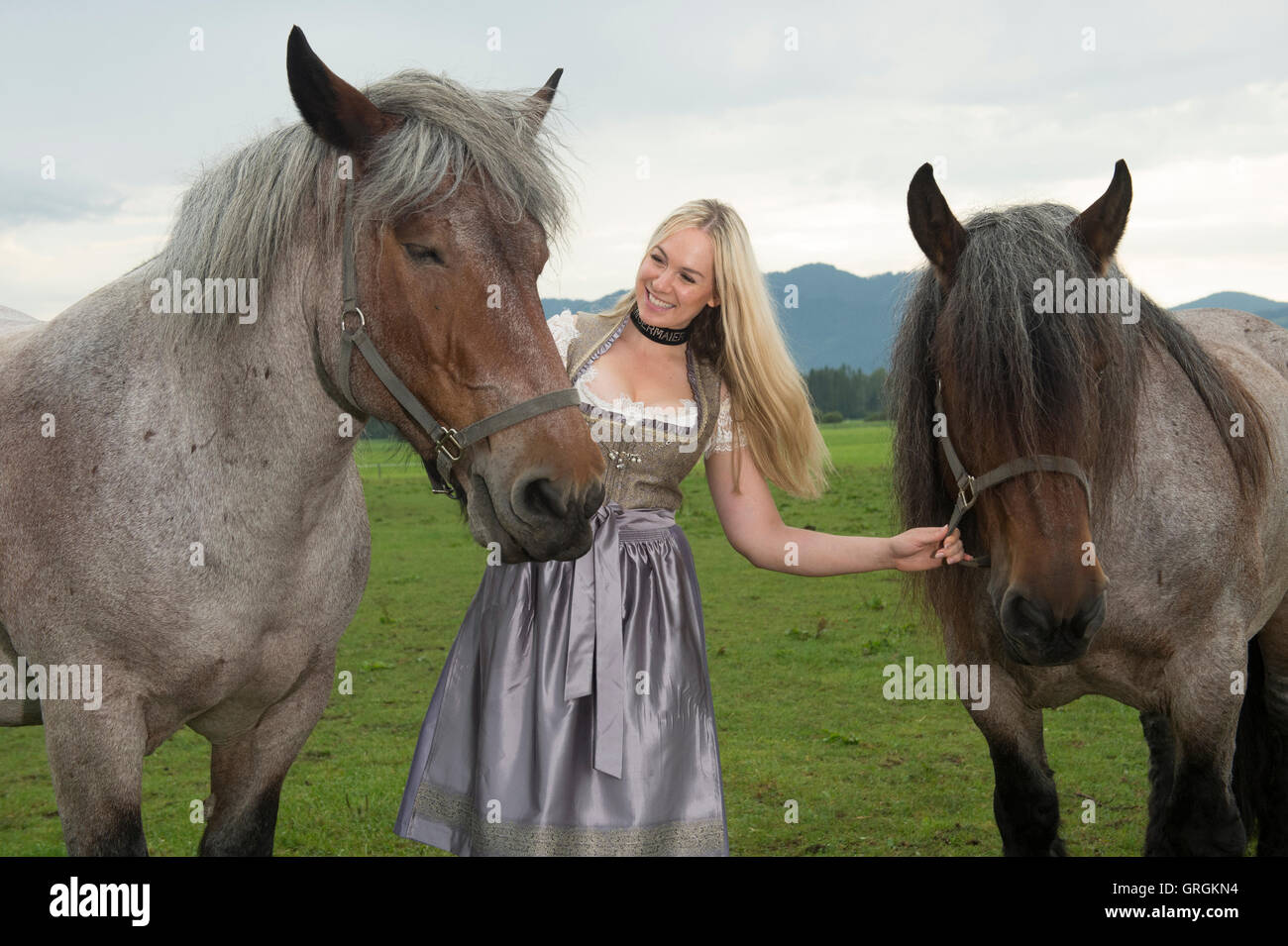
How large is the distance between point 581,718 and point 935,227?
2.00m

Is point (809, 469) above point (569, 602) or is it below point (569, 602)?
above

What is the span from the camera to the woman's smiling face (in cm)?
338

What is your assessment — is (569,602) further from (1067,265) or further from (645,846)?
(1067,265)

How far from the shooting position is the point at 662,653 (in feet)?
10.6

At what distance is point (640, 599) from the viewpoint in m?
3.23

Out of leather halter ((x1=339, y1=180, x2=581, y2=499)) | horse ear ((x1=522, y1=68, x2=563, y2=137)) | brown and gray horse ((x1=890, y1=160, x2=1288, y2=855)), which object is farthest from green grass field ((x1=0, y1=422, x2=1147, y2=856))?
horse ear ((x1=522, y1=68, x2=563, y2=137))

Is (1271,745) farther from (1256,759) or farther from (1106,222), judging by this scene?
(1106,222)

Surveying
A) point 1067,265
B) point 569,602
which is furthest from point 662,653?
point 1067,265

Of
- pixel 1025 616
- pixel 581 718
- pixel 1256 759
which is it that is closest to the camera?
pixel 1025 616

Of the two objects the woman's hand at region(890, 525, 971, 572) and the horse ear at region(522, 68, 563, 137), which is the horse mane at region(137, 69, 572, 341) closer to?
the horse ear at region(522, 68, 563, 137)

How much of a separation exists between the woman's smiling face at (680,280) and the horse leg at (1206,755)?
7.36 feet

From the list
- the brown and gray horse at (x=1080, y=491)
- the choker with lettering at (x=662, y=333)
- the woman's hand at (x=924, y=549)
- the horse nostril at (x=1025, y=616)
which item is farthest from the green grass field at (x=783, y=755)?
the horse nostril at (x=1025, y=616)

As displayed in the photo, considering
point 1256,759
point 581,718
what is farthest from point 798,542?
point 1256,759
